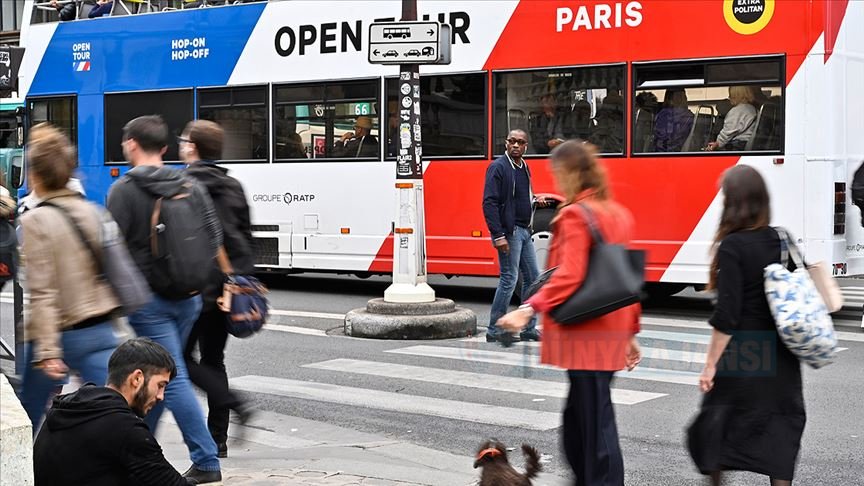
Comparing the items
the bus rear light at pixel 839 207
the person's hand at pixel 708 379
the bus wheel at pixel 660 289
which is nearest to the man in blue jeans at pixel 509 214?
the bus wheel at pixel 660 289

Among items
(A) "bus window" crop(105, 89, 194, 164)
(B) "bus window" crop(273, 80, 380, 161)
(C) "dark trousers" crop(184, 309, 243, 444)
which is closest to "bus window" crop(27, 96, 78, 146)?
(A) "bus window" crop(105, 89, 194, 164)

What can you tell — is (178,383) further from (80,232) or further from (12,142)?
(12,142)

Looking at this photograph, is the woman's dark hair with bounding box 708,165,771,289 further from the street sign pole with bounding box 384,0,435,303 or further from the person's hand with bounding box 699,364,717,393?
the street sign pole with bounding box 384,0,435,303

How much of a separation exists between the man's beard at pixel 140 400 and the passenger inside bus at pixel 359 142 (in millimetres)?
10269

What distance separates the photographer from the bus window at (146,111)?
16297 mm

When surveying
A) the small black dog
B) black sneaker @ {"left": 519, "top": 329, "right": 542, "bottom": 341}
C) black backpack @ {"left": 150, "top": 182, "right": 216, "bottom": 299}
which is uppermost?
black backpack @ {"left": 150, "top": 182, "right": 216, "bottom": 299}

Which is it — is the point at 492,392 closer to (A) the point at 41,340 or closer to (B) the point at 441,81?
(A) the point at 41,340

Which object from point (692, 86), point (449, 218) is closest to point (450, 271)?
point (449, 218)

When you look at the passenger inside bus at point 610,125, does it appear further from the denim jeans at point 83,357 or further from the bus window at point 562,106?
the denim jeans at point 83,357

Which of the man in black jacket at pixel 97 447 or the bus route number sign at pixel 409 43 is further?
Answer: the bus route number sign at pixel 409 43

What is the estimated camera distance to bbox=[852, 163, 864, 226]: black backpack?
11.3 m

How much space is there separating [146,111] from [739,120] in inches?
341

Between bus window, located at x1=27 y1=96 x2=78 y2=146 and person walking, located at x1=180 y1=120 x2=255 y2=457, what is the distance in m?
12.0

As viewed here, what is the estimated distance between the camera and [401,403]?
26.9 ft
